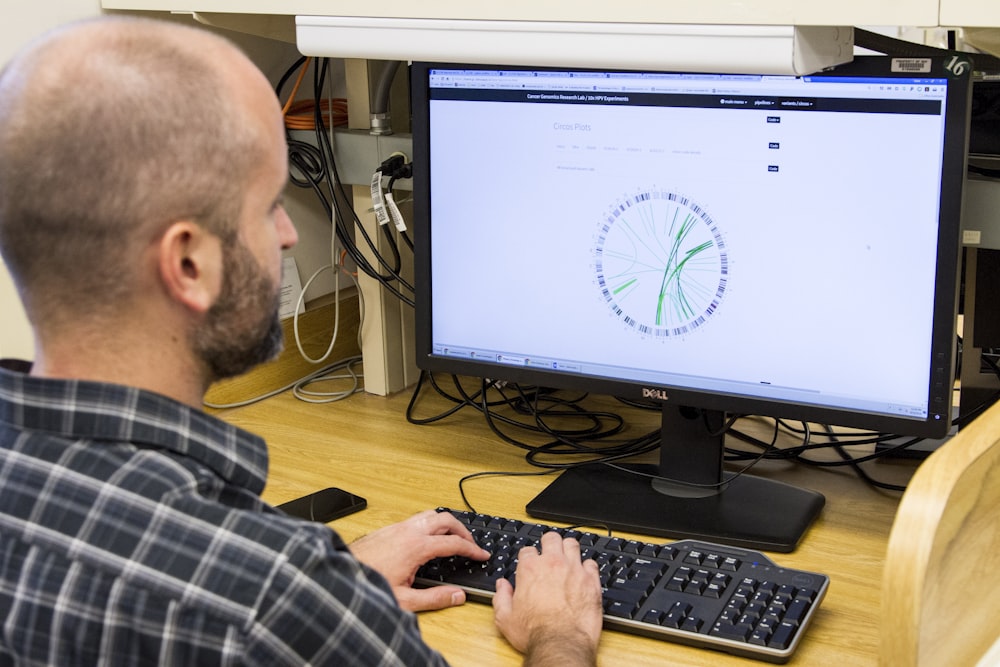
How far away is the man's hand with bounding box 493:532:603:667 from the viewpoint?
99 cm

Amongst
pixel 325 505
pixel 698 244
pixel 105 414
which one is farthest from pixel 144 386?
pixel 698 244

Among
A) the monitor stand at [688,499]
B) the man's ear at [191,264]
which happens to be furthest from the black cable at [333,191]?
the man's ear at [191,264]

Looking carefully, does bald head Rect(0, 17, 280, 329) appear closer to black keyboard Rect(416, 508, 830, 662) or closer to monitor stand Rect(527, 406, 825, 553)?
black keyboard Rect(416, 508, 830, 662)

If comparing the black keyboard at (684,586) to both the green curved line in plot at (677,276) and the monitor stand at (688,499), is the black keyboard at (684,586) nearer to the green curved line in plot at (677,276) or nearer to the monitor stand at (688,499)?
the monitor stand at (688,499)

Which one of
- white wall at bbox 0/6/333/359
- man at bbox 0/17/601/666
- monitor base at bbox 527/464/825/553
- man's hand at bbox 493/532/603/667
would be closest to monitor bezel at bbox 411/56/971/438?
monitor base at bbox 527/464/825/553

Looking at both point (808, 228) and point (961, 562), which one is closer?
point (961, 562)

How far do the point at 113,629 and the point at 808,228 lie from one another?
2.47 ft

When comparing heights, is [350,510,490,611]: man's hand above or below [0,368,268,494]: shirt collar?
below

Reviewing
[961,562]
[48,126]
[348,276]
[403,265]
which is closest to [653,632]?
[961,562]

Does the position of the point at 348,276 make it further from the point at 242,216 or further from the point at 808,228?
the point at 242,216

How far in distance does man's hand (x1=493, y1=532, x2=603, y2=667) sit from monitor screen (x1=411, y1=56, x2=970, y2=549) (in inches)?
5.9

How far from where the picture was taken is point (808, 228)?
1.16 metres

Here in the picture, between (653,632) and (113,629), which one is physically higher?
(113,629)

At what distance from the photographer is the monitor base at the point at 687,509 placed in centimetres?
122
